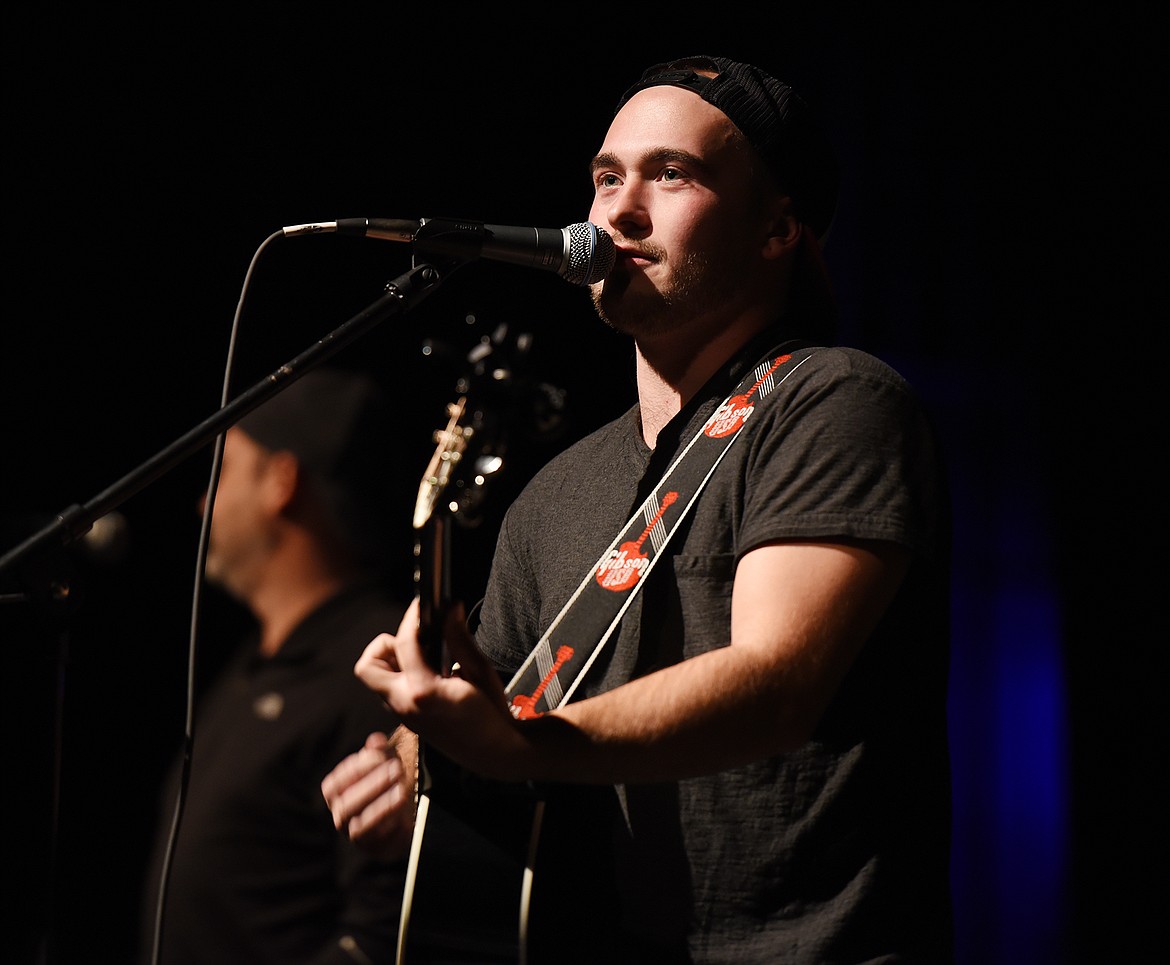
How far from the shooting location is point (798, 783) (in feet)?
4.74

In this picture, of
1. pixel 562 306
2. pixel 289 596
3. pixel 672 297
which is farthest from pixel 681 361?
pixel 562 306

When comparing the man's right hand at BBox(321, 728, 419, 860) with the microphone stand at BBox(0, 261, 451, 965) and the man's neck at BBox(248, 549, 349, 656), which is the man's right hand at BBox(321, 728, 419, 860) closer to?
the microphone stand at BBox(0, 261, 451, 965)

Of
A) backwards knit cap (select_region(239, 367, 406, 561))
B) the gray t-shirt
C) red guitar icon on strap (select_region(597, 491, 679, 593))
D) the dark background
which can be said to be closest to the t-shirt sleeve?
the gray t-shirt

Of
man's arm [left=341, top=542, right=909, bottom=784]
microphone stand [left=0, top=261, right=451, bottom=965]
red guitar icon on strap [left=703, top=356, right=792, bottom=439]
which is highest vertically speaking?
red guitar icon on strap [left=703, top=356, right=792, bottom=439]

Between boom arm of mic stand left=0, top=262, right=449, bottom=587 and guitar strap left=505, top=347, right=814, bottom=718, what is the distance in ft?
1.55

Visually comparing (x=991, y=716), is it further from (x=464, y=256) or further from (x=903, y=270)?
(x=464, y=256)

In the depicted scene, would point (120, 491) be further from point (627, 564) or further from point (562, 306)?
point (562, 306)

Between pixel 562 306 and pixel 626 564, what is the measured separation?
7.01 feet

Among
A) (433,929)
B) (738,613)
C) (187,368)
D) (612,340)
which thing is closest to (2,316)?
(187,368)

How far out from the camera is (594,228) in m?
1.72

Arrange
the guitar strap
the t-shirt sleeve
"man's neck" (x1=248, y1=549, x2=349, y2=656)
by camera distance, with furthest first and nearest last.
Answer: "man's neck" (x1=248, y1=549, x2=349, y2=656), the guitar strap, the t-shirt sleeve

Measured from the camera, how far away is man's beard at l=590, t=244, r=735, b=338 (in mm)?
1875

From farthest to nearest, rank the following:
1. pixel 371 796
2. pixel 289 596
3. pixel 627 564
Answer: pixel 289 596 → pixel 627 564 → pixel 371 796

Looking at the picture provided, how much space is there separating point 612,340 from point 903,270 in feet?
3.86
